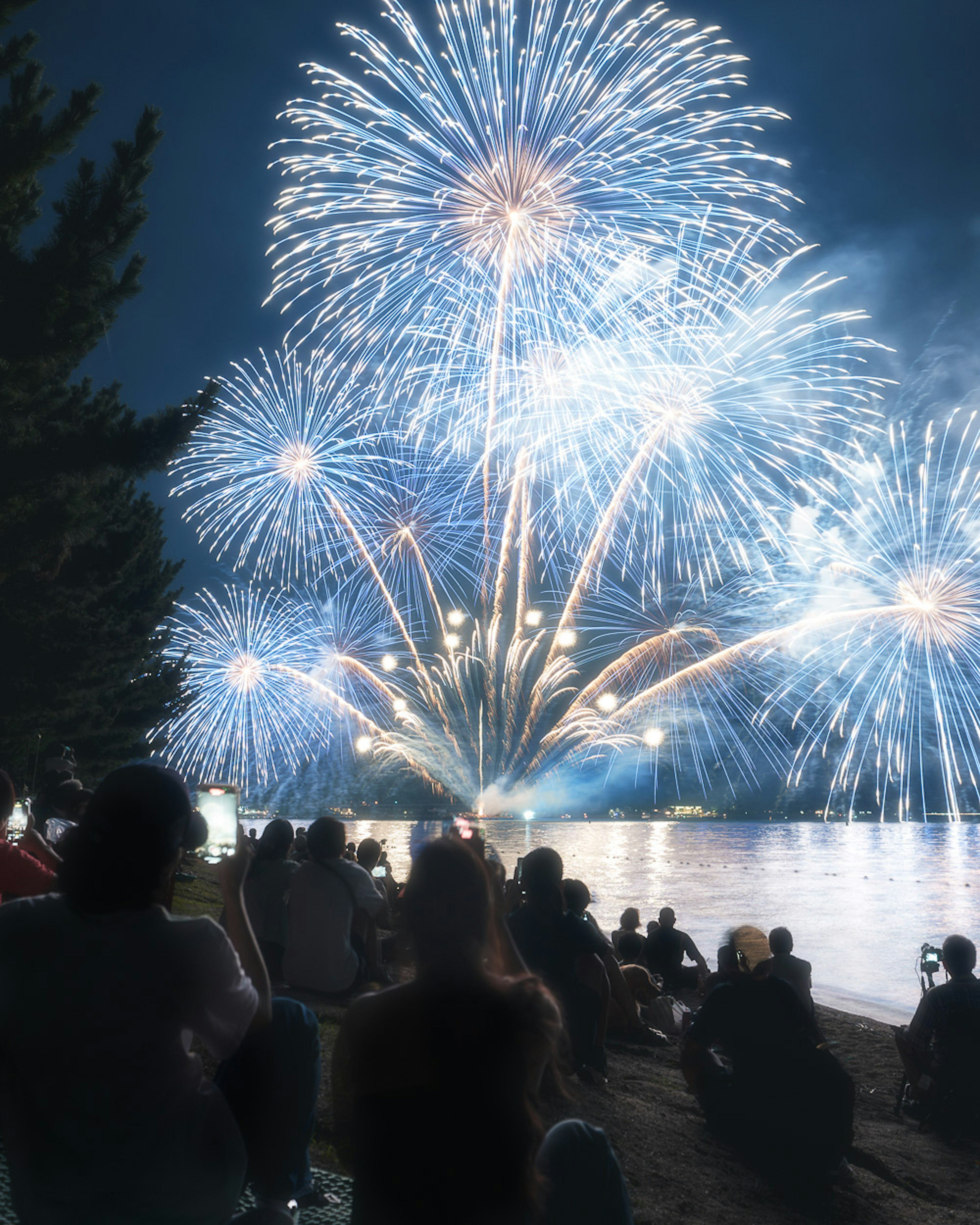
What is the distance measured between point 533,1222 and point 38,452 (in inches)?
542

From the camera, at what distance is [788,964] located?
8.26m

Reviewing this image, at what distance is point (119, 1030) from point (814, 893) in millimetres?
58419

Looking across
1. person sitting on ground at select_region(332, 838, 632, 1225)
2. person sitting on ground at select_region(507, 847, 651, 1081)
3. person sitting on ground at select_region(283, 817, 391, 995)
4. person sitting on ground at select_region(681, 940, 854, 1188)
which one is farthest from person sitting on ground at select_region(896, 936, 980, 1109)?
person sitting on ground at select_region(332, 838, 632, 1225)

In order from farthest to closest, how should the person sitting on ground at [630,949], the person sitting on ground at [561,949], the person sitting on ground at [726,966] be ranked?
1. the person sitting on ground at [630,949]
2. the person sitting on ground at [561,949]
3. the person sitting on ground at [726,966]

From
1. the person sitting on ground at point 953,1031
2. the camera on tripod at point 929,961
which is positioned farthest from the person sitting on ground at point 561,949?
the camera on tripod at point 929,961

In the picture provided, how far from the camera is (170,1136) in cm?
229

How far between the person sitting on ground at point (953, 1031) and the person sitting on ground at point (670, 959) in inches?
171

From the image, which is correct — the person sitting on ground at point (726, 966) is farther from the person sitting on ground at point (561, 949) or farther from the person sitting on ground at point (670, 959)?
the person sitting on ground at point (670, 959)

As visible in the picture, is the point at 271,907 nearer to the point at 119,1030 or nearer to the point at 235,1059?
the point at 235,1059

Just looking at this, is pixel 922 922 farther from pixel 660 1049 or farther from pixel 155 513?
pixel 660 1049

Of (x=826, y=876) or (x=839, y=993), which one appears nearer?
(x=839, y=993)

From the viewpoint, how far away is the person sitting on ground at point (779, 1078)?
16.8 ft

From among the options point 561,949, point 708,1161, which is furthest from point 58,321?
point 708,1161

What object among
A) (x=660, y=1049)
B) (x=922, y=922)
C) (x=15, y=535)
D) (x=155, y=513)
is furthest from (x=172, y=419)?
(x=922, y=922)
